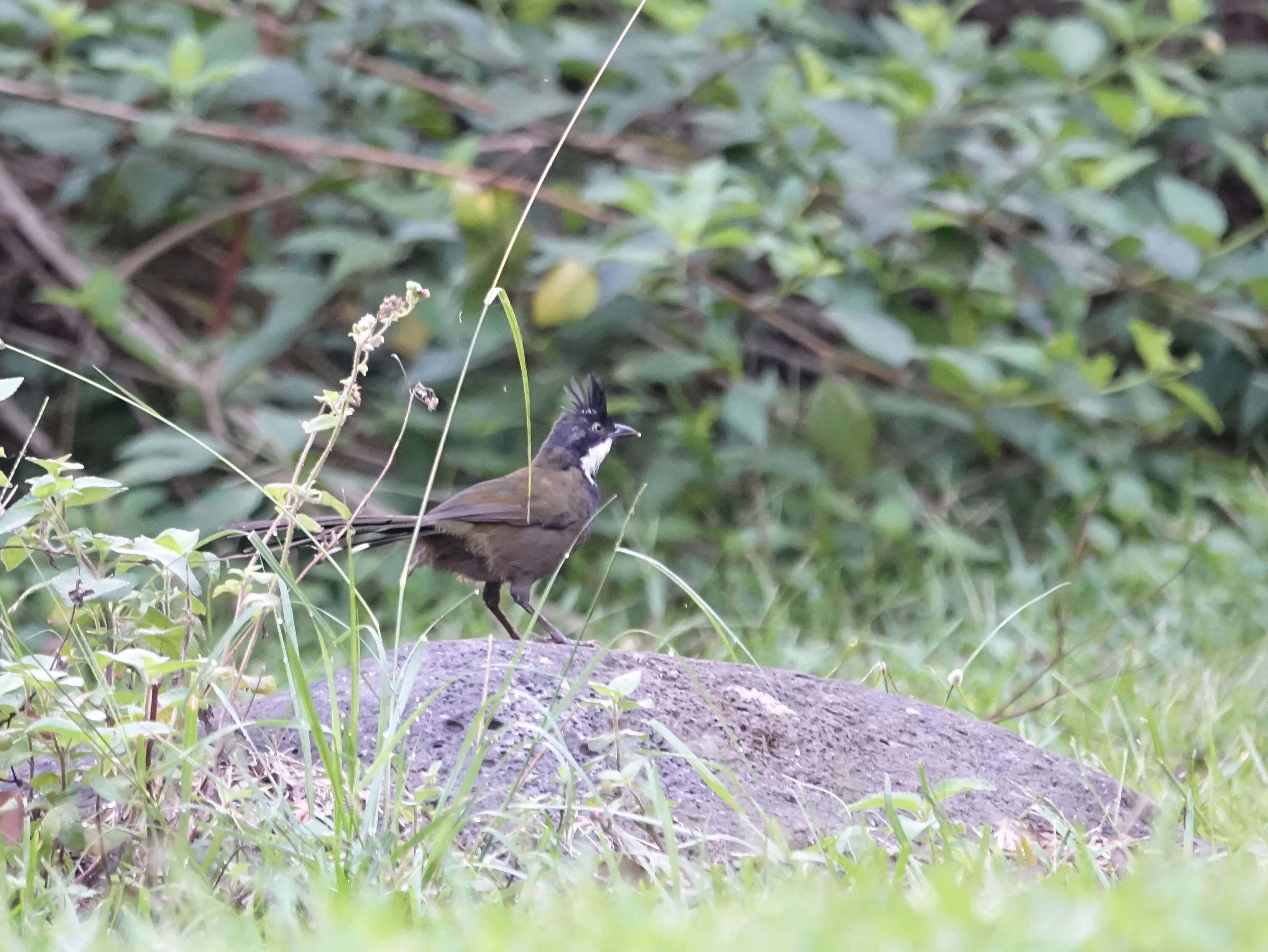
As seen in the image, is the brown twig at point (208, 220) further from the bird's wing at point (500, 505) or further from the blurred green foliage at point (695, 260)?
the bird's wing at point (500, 505)

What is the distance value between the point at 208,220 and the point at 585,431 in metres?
1.81

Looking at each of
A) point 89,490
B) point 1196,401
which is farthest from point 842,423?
point 89,490

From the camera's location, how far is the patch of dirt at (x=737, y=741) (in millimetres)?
2807

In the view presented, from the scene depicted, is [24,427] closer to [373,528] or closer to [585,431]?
[585,431]

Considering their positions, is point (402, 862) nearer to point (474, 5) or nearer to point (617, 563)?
point (617, 563)

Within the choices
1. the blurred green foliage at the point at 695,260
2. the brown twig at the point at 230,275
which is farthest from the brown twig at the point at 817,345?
the brown twig at the point at 230,275

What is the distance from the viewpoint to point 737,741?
9.91 ft

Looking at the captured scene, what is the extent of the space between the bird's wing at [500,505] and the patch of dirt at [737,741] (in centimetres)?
78

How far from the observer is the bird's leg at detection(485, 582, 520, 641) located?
14.2 ft

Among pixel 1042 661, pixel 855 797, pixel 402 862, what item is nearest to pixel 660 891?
pixel 402 862

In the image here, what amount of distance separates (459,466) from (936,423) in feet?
6.08

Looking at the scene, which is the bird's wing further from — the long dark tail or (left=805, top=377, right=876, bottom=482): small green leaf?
(left=805, top=377, right=876, bottom=482): small green leaf

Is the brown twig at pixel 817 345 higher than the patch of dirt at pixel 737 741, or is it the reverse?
the patch of dirt at pixel 737 741

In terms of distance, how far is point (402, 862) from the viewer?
7.86 feet
